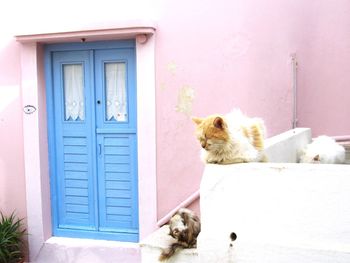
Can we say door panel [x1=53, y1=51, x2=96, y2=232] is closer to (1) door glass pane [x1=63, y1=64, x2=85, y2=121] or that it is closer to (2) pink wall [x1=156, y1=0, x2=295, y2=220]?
(1) door glass pane [x1=63, y1=64, x2=85, y2=121]

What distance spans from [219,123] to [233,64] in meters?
2.44

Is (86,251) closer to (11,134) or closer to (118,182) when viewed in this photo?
(118,182)

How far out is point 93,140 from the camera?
5570mm

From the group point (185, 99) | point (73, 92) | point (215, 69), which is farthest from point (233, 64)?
point (73, 92)

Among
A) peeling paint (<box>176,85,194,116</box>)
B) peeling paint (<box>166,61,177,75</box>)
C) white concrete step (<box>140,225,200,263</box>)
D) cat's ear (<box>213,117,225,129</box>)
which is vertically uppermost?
peeling paint (<box>166,61,177,75</box>)

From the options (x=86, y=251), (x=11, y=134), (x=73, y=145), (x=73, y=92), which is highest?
(x=73, y=92)

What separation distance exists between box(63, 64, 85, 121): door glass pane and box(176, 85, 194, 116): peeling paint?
1.35 m

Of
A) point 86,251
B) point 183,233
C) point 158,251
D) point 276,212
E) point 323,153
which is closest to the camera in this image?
point 276,212

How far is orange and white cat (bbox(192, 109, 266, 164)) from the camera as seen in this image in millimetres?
2703

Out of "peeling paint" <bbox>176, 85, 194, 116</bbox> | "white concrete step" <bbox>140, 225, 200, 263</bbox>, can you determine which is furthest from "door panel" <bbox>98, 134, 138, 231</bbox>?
"white concrete step" <bbox>140, 225, 200, 263</bbox>

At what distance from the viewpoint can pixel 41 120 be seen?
5559mm

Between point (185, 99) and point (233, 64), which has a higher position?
point (233, 64)

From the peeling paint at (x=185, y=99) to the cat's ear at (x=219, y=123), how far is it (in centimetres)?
243

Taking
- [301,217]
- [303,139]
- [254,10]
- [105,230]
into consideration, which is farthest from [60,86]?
[301,217]
